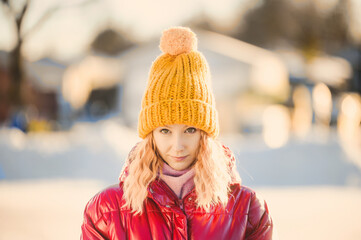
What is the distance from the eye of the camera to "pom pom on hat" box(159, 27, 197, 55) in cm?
182

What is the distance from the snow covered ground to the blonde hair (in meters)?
3.42

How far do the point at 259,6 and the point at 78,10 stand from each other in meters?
24.5

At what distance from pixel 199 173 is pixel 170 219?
11.3 inches

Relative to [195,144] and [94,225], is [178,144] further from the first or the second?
[94,225]

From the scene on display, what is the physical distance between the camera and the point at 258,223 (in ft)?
5.87

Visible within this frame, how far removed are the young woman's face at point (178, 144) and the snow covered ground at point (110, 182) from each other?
11.5 ft

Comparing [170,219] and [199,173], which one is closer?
[170,219]

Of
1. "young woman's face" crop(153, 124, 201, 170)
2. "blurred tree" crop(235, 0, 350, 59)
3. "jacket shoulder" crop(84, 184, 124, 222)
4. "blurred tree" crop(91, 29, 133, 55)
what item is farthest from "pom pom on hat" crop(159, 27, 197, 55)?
"blurred tree" crop(91, 29, 133, 55)

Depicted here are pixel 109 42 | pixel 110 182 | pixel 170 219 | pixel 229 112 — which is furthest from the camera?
pixel 109 42

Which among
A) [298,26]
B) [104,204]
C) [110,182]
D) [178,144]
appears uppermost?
[298,26]

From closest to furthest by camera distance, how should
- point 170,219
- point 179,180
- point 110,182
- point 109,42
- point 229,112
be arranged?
1. point 170,219
2. point 179,180
3. point 110,182
4. point 229,112
5. point 109,42

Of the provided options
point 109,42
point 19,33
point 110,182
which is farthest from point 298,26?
point 110,182

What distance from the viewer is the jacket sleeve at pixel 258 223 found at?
1.76 m

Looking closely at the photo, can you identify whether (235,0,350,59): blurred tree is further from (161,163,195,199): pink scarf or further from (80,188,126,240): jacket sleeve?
(80,188,126,240): jacket sleeve
